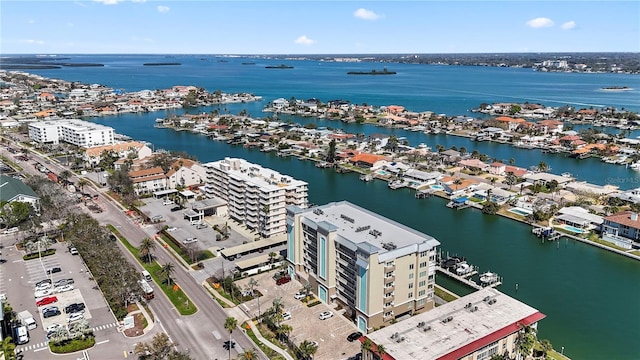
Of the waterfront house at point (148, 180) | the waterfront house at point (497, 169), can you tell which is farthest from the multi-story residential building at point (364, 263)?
the waterfront house at point (497, 169)

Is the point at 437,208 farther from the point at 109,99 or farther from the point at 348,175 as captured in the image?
the point at 109,99

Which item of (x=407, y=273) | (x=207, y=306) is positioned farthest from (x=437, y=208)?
(x=207, y=306)

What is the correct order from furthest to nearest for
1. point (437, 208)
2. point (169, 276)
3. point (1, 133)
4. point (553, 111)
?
point (553, 111), point (1, 133), point (437, 208), point (169, 276)

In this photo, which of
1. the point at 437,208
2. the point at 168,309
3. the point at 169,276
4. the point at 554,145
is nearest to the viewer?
the point at 168,309

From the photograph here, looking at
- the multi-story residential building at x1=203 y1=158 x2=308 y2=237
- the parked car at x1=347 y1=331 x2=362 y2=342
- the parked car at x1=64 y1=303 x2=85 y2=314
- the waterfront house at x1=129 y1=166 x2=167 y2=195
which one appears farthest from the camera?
the waterfront house at x1=129 y1=166 x2=167 y2=195

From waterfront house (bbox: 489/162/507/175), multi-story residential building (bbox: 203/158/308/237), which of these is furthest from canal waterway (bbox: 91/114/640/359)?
waterfront house (bbox: 489/162/507/175)

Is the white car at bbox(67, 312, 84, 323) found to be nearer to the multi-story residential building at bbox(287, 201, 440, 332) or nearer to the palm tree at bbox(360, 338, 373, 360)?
the multi-story residential building at bbox(287, 201, 440, 332)

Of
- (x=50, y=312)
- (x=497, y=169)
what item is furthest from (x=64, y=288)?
(x=497, y=169)

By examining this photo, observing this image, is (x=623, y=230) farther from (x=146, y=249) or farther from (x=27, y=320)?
(x=27, y=320)

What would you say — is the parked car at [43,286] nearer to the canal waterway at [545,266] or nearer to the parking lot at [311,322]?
the parking lot at [311,322]
